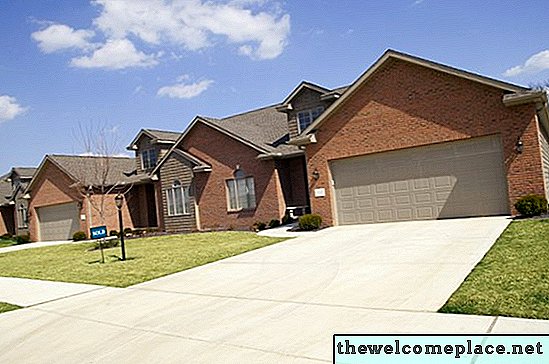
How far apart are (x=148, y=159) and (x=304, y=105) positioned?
39.4 ft

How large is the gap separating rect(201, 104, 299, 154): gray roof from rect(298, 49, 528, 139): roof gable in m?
3.47

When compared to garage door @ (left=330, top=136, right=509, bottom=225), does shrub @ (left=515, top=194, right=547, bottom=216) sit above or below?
below

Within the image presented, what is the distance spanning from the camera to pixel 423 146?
1655cm

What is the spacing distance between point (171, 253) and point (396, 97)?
949 centimetres

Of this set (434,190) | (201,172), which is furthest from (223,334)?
(201,172)

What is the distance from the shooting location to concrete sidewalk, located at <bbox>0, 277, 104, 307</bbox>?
981cm

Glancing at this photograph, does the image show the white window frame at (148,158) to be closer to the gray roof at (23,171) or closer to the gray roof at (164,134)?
the gray roof at (164,134)

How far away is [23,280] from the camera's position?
12961mm

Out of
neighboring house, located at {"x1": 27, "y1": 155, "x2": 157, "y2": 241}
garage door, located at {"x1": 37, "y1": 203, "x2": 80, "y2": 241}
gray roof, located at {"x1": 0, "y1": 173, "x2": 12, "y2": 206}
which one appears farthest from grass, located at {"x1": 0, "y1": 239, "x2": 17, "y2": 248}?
gray roof, located at {"x1": 0, "y1": 173, "x2": 12, "y2": 206}

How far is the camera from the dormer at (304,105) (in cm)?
2233

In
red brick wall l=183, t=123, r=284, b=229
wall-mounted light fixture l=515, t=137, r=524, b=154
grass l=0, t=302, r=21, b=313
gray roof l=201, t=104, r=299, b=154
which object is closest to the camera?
grass l=0, t=302, r=21, b=313

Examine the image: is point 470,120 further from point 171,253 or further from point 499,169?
point 171,253

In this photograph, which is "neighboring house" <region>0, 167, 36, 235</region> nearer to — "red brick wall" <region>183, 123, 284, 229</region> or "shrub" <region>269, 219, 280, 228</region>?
"red brick wall" <region>183, 123, 284, 229</region>

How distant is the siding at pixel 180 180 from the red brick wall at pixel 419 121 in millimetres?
8507
